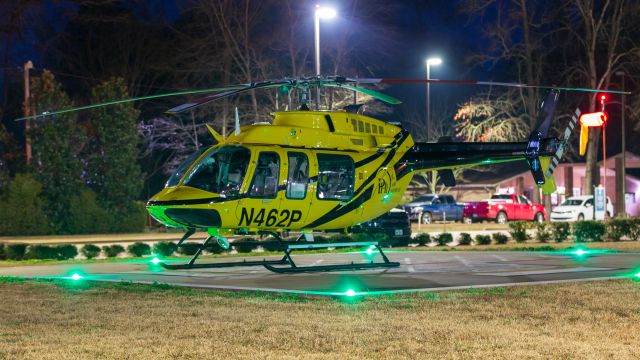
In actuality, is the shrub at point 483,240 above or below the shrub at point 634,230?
below

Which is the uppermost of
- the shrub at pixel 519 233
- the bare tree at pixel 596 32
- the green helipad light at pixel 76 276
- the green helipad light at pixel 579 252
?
the bare tree at pixel 596 32

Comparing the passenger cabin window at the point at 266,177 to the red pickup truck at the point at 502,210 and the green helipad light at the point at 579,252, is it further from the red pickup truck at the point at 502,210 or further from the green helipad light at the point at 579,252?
the red pickup truck at the point at 502,210

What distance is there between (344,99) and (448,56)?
31.4 meters

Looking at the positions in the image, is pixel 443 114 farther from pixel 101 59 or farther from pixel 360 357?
pixel 360 357

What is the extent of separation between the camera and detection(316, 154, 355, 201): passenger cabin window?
17.0 metres

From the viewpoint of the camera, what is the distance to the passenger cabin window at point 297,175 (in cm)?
1648

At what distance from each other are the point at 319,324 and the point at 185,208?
541cm

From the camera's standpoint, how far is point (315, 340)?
9.56 metres

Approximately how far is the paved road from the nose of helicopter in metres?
1.16

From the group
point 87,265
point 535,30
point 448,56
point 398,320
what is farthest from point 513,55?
point 398,320

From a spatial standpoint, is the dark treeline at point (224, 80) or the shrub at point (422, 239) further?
the dark treeline at point (224, 80)

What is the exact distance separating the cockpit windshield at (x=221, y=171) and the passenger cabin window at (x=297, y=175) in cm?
102

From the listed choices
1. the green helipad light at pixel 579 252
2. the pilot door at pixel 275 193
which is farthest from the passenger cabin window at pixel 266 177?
the green helipad light at pixel 579 252

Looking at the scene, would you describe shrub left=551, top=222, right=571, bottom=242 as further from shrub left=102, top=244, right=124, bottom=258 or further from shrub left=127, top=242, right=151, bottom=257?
shrub left=102, top=244, right=124, bottom=258
